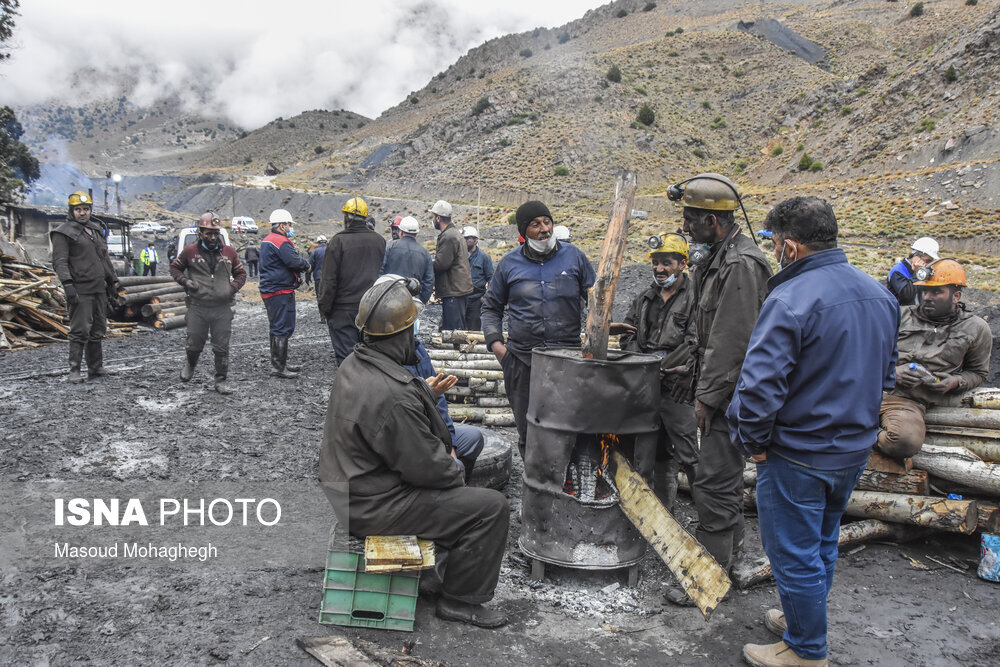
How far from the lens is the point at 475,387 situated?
7.67m

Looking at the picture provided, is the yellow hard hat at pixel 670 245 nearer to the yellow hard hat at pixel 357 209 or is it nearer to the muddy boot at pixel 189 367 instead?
the yellow hard hat at pixel 357 209

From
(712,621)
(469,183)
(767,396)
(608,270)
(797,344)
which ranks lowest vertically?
(712,621)

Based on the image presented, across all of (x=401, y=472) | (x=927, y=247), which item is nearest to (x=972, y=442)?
(x=927, y=247)

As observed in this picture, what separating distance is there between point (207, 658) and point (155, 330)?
1187cm

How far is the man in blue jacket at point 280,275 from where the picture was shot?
28.0ft

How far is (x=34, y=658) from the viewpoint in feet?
9.96

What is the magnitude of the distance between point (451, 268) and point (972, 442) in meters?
6.31

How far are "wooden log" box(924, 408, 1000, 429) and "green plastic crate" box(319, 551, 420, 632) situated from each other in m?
4.06

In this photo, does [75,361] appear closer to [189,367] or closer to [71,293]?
[71,293]

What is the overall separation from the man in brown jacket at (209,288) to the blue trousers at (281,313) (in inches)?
26.2

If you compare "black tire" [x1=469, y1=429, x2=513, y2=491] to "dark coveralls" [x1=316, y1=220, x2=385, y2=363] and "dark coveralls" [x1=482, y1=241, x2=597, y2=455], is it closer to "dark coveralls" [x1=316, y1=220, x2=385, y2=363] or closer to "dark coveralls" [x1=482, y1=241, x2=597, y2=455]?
"dark coveralls" [x1=482, y1=241, x2=597, y2=455]

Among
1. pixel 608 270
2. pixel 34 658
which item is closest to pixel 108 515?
pixel 34 658

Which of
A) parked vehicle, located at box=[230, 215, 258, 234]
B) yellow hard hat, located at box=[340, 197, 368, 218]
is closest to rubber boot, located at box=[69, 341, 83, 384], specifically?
yellow hard hat, located at box=[340, 197, 368, 218]

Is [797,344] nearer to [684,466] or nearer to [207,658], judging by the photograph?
[684,466]
